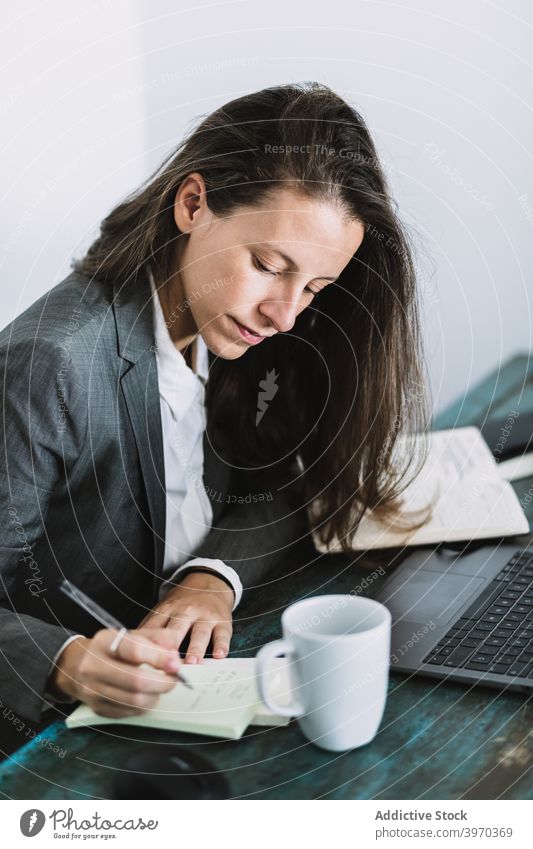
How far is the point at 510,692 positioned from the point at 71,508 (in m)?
0.33

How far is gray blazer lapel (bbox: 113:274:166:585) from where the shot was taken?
621 mm

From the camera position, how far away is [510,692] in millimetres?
471

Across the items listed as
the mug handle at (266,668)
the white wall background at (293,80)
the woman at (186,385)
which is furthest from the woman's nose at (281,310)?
the mug handle at (266,668)

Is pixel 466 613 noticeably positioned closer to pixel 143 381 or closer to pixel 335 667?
pixel 335 667

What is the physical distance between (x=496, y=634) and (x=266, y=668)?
184 millimetres

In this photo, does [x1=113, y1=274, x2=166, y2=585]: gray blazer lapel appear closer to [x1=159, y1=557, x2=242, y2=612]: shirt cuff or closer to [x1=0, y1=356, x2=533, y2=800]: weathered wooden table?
[x1=159, y1=557, x2=242, y2=612]: shirt cuff

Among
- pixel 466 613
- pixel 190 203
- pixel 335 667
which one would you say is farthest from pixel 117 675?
pixel 190 203

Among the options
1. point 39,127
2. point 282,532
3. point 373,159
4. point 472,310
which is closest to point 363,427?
point 282,532

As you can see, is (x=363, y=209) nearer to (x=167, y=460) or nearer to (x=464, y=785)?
(x=167, y=460)

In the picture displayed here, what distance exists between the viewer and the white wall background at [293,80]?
27.5 inches

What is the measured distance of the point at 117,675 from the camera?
1.51 feet

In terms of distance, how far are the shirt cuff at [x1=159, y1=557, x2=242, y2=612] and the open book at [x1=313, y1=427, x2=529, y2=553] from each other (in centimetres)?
9

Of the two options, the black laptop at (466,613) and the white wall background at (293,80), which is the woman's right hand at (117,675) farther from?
the white wall background at (293,80)

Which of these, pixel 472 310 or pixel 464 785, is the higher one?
pixel 472 310
